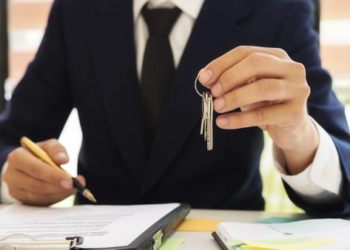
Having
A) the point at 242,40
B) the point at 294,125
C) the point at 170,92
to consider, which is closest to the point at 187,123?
the point at 170,92

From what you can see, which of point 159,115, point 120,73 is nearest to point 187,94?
point 159,115

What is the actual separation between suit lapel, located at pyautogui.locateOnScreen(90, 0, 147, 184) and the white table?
9.1 inches

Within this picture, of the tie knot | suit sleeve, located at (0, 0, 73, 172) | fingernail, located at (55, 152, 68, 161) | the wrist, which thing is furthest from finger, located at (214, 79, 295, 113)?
suit sleeve, located at (0, 0, 73, 172)

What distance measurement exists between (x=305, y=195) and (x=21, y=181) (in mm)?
589

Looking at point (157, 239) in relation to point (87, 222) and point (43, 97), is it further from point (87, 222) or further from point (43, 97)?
point (43, 97)

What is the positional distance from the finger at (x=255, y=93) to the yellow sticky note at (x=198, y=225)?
0.74 feet

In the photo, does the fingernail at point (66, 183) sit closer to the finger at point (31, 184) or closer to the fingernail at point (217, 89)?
the finger at point (31, 184)

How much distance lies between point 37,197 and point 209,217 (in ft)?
1.20

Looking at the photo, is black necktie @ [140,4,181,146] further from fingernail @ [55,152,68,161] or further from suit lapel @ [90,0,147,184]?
fingernail @ [55,152,68,161]

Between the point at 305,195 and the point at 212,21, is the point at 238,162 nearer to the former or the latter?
the point at 305,195

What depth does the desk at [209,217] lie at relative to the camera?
63cm

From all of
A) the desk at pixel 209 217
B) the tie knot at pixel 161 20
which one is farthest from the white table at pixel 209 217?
the tie knot at pixel 161 20

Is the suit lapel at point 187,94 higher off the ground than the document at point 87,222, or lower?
higher

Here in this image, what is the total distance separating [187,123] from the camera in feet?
3.34
